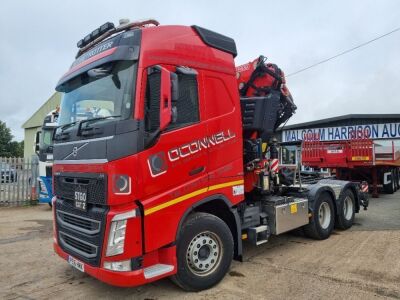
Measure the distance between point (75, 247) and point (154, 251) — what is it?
1.05 m

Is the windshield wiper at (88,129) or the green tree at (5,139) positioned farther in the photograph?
the green tree at (5,139)

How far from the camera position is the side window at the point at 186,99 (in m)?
4.61

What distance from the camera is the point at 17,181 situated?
1386 centimetres

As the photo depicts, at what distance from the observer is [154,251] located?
434 cm

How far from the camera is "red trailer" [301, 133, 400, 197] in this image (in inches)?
531

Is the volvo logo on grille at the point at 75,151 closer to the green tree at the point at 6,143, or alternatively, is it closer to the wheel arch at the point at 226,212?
the wheel arch at the point at 226,212

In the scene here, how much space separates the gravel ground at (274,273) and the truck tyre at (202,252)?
17cm

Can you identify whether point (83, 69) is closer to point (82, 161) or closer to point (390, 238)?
point (82, 161)

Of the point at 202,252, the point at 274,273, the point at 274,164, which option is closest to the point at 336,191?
the point at 274,164

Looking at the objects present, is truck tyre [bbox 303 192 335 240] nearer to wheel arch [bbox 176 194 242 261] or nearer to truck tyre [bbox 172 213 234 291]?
wheel arch [bbox 176 194 242 261]

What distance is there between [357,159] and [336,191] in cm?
609

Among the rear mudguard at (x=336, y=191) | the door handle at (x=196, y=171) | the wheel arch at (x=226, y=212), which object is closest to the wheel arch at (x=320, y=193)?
the rear mudguard at (x=336, y=191)

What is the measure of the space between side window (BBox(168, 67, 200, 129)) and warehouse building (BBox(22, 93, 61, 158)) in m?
33.4

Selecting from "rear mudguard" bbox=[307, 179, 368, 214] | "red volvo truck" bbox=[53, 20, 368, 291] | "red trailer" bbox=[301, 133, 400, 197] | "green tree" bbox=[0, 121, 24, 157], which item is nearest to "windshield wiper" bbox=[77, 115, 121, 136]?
"red volvo truck" bbox=[53, 20, 368, 291]
